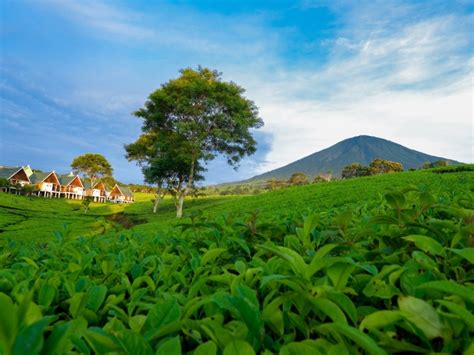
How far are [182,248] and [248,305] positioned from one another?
1070 millimetres

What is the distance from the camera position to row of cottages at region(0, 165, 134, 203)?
199ft

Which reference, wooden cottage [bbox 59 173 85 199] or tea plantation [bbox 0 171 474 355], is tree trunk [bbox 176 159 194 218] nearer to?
tea plantation [bbox 0 171 474 355]

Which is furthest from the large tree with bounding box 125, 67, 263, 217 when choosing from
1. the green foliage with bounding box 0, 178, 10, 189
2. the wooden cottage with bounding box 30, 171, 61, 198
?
the wooden cottage with bounding box 30, 171, 61, 198

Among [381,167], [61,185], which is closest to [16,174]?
[61,185]

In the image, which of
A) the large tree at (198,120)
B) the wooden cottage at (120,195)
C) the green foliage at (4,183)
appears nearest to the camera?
the large tree at (198,120)

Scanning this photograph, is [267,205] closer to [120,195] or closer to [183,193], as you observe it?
[183,193]

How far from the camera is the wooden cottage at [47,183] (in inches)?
2611

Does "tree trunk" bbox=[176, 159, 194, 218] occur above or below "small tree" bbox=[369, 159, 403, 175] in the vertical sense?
below

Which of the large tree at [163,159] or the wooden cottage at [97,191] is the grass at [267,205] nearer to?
the large tree at [163,159]

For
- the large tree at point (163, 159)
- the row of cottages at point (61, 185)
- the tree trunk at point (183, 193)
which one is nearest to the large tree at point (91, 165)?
the row of cottages at point (61, 185)

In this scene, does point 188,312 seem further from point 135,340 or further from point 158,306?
point 135,340

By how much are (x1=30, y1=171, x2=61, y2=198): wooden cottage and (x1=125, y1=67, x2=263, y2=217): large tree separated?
149 ft

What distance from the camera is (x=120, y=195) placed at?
272 ft

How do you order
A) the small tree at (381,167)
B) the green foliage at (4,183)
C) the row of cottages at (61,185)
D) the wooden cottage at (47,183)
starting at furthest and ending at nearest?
the small tree at (381,167) < the wooden cottage at (47,183) < the row of cottages at (61,185) < the green foliage at (4,183)
